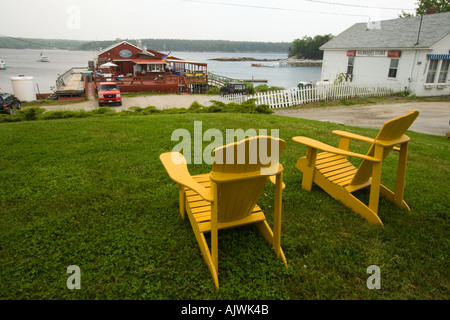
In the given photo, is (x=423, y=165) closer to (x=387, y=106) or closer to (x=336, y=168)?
(x=336, y=168)

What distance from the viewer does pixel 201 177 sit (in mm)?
3508

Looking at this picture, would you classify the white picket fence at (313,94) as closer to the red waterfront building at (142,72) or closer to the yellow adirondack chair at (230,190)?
the red waterfront building at (142,72)

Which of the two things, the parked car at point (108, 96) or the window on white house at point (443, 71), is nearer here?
the window on white house at point (443, 71)

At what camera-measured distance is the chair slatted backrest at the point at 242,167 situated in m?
2.12

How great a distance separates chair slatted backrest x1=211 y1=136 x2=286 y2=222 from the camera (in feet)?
6.95

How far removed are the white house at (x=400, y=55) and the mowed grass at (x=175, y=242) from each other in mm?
18999

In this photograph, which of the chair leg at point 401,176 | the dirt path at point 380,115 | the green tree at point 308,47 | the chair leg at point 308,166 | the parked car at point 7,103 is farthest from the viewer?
the green tree at point 308,47

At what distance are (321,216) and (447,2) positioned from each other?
45.6 meters

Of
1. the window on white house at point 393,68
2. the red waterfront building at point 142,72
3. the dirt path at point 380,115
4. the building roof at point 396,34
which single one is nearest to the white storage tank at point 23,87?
the red waterfront building at point 142,72
